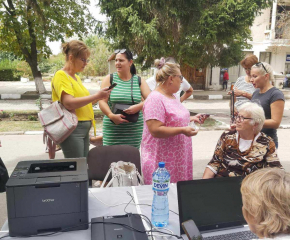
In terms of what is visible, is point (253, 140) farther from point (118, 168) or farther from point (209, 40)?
point (209, 40)

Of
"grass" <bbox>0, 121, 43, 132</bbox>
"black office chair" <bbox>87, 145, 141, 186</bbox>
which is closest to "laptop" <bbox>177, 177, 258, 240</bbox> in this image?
"black office chair" <bbox>87, 145, 141, 186</bbox>

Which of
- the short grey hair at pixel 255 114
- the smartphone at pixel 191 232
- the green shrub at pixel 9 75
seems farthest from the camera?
the green shrub at pixel 9 75

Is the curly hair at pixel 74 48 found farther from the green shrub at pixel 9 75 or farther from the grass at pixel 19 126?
the green shrub at pixel 9 75

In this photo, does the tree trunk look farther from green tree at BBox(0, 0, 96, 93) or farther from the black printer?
the black printer

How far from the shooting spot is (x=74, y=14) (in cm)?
1178

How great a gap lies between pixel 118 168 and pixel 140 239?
1005 millimetres

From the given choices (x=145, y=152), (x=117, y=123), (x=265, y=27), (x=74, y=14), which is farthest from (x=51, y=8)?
A: (x=265, y=27)

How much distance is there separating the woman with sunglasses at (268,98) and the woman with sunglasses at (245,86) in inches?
20.3

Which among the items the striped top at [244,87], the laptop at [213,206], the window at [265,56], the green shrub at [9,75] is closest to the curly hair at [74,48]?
the laptop at [213,206]

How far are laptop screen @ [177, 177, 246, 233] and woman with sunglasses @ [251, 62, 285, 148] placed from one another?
4.44 feet

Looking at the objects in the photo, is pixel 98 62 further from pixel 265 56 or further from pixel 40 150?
pixel 40 150

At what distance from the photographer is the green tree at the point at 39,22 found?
1102cm

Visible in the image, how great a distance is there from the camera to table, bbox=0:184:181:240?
1.57 m

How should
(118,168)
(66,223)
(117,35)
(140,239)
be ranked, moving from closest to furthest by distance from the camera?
(140,239) < (66,223) < (118,168) < (117,35)
